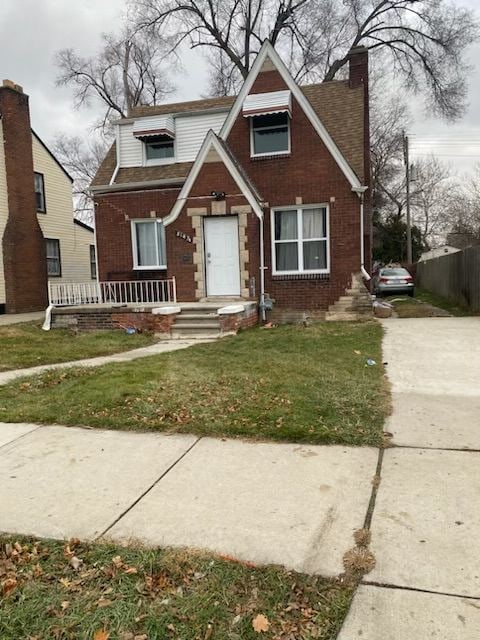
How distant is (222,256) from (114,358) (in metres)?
5.70

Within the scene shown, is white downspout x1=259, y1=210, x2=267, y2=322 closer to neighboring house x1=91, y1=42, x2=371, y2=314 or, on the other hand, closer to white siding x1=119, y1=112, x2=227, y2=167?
neighboring house x1=91, y1=42, x2=371, y2=314

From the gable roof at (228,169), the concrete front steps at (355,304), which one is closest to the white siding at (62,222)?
the gable roof at (228,169)

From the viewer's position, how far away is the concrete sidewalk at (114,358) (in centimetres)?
754

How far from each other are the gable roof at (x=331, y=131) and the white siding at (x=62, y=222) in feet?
21.7

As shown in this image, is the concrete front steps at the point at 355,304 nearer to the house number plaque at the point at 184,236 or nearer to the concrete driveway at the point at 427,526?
the house number plaque at the point at 184,236

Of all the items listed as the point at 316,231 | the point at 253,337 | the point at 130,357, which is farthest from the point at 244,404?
the point at 316,231

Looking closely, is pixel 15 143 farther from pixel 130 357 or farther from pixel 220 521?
pixel 220 521

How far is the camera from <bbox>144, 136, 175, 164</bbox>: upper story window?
16.4 metres

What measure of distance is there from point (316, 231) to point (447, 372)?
7376 millimetres

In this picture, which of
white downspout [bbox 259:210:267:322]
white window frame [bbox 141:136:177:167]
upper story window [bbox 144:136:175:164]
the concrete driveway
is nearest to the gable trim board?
white downspout [bbox 259:210:267:322]

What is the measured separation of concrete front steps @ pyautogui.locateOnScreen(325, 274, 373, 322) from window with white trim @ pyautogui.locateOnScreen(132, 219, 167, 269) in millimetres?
5564

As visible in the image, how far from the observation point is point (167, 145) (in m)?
16.4

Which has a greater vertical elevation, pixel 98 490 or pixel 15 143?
pixel 15 143

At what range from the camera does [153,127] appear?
1570 cm
